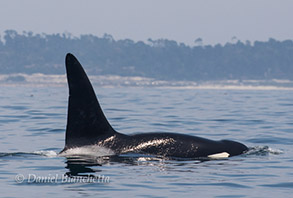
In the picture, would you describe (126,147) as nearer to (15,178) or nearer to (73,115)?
(73,115)

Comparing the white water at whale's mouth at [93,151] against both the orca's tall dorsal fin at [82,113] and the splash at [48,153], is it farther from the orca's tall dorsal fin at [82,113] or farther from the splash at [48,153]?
the splash at [48,153]

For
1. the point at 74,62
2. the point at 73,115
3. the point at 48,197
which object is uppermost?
the point at 74,62

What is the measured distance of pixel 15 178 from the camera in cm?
1248

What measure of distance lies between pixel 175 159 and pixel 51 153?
3124mm

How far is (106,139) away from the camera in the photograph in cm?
1448

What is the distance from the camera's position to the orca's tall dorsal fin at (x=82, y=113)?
1381 cm

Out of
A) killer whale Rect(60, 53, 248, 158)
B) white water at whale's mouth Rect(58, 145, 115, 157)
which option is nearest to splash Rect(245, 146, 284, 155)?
killer whale Rect(60, 53, 248, 158)

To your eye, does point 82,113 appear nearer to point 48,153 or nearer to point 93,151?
point 93,151

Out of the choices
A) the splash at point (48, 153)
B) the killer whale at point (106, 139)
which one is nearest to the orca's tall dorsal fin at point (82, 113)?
the killer whale at point (106, 139)

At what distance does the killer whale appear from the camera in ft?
46.4

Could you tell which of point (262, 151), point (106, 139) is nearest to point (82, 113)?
point (106, 139)

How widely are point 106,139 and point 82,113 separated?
2.47 feet

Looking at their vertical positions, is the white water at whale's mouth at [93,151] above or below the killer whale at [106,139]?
below

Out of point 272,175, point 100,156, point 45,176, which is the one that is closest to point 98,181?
point 45,176
